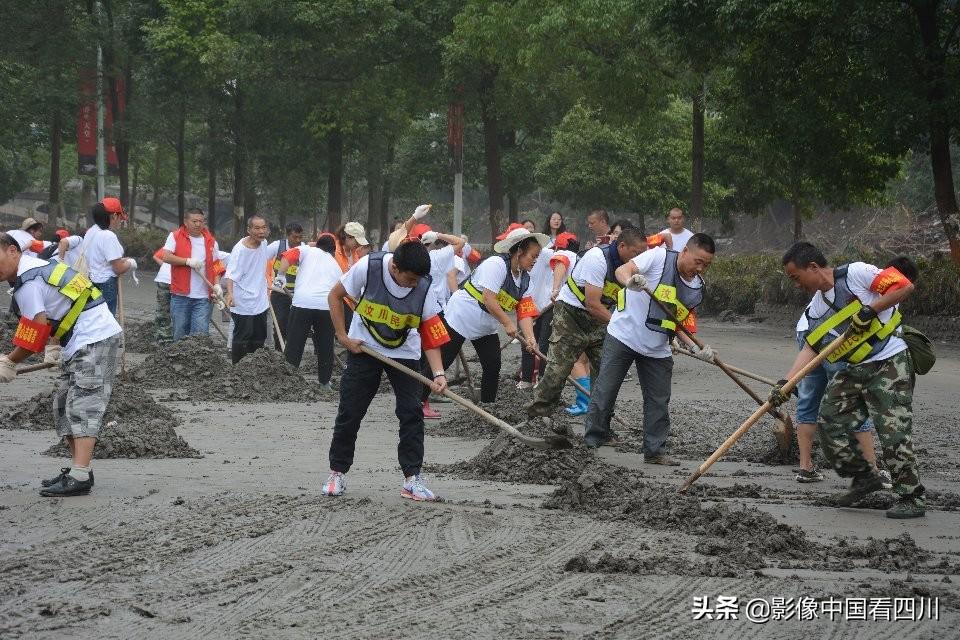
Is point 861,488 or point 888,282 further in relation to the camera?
point 861,488

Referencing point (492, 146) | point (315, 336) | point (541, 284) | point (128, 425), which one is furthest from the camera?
point (492, 146)

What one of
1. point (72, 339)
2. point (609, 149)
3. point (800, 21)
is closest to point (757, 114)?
point (800, 21)

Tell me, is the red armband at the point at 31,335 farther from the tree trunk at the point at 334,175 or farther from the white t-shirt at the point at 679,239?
the tree trunk at the point at 334,175

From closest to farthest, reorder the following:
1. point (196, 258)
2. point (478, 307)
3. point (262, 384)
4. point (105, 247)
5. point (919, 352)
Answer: point (919, 352)
point (478, 307)
point (262, 384)
point (105, 247)
point (196, 258)

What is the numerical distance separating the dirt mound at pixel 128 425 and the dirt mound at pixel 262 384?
1698mm

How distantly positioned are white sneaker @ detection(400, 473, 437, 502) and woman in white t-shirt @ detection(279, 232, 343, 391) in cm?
604

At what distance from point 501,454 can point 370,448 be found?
1713 millimetres

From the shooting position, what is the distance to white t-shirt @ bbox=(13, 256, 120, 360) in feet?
24.6

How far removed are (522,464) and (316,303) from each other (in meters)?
5.33

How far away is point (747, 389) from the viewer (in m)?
9.22

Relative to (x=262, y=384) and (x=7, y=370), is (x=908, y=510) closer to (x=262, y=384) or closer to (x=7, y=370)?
(x=7, y=370)

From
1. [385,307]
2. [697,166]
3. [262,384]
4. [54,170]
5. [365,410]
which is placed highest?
[54,170]

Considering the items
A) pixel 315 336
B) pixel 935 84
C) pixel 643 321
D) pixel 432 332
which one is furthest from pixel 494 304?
pixel 935 84

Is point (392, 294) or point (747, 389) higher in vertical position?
point (392, 294)
